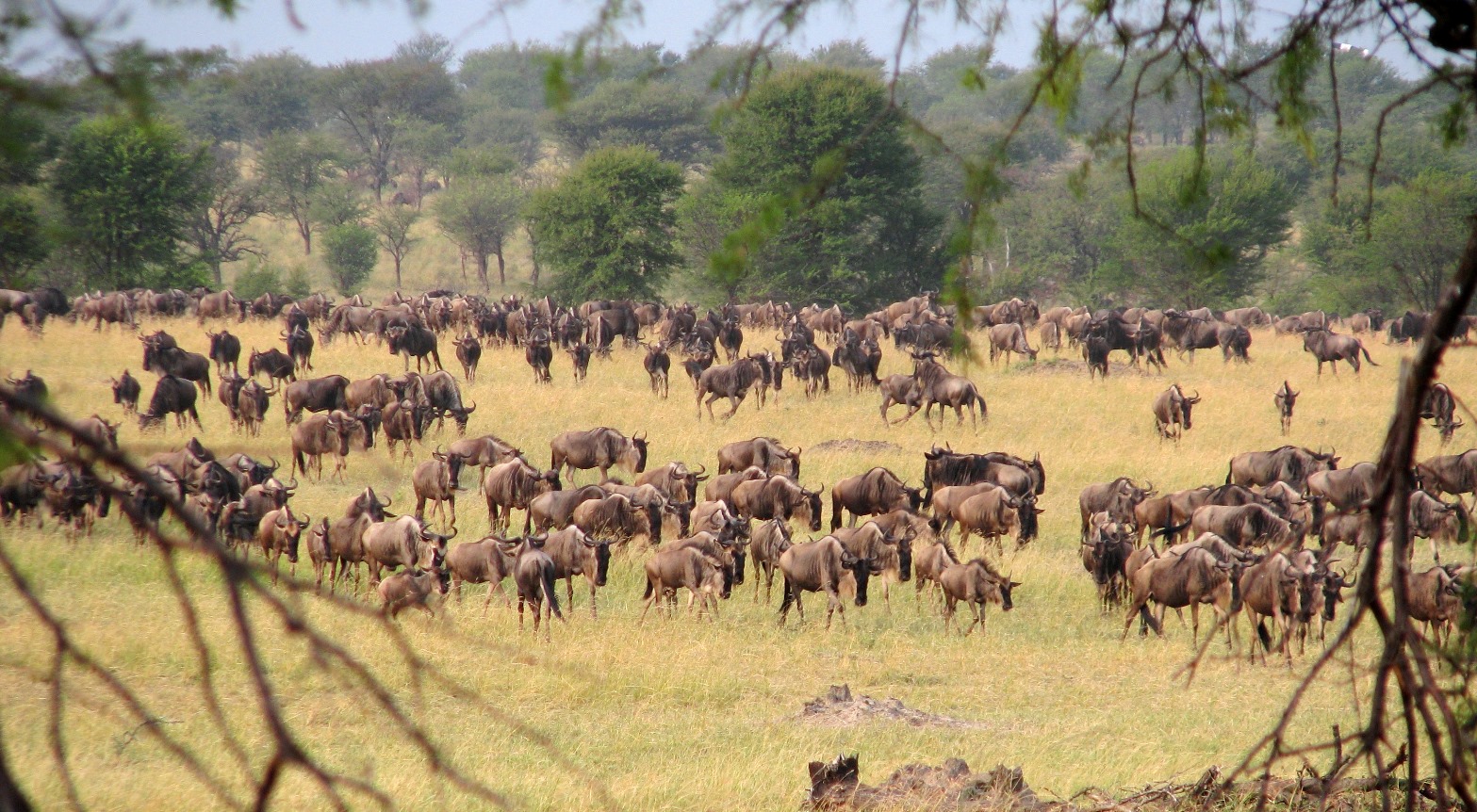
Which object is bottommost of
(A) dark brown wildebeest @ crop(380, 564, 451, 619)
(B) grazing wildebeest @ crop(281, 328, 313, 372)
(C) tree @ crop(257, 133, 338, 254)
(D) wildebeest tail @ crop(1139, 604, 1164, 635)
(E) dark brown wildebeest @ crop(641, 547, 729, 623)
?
(D) wildebeest tail @ crop(1139, 604, 1164, 635)

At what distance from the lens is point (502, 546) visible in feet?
38.1

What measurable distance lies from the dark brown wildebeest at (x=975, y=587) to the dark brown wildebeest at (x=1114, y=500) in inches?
137

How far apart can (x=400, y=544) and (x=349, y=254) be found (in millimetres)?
45274

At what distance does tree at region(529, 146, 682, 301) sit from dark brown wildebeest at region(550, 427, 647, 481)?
A: 79.0 ft

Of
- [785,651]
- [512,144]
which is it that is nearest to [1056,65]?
[785,651]

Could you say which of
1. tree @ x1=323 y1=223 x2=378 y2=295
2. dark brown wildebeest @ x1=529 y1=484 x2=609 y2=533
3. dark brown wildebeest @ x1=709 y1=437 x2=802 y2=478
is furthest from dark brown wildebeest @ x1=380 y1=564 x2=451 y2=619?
tree @ x1=323 y1=223 x2=378 y2=295

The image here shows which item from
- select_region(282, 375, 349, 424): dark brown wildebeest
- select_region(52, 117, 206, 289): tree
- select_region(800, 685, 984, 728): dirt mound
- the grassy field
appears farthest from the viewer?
select_region(52, 117, 206, 289): tree

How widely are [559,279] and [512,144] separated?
1246 inches

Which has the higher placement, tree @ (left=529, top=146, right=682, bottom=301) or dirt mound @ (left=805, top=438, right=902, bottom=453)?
tree @ (left=529, top=146, right=682, bottom=301)

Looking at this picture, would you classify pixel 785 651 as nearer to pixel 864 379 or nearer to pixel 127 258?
pixel 864 379

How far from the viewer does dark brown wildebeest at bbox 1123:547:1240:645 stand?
36.6 feet

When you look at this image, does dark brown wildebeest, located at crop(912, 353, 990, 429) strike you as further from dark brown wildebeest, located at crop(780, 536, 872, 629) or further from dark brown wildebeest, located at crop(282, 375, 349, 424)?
dark brown wildebeest, located at crop(780, 536, 872, 629)

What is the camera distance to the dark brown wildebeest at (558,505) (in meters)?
13.8

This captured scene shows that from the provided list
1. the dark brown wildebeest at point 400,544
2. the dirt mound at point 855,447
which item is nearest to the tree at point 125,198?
the dirt mound at point 855,447
